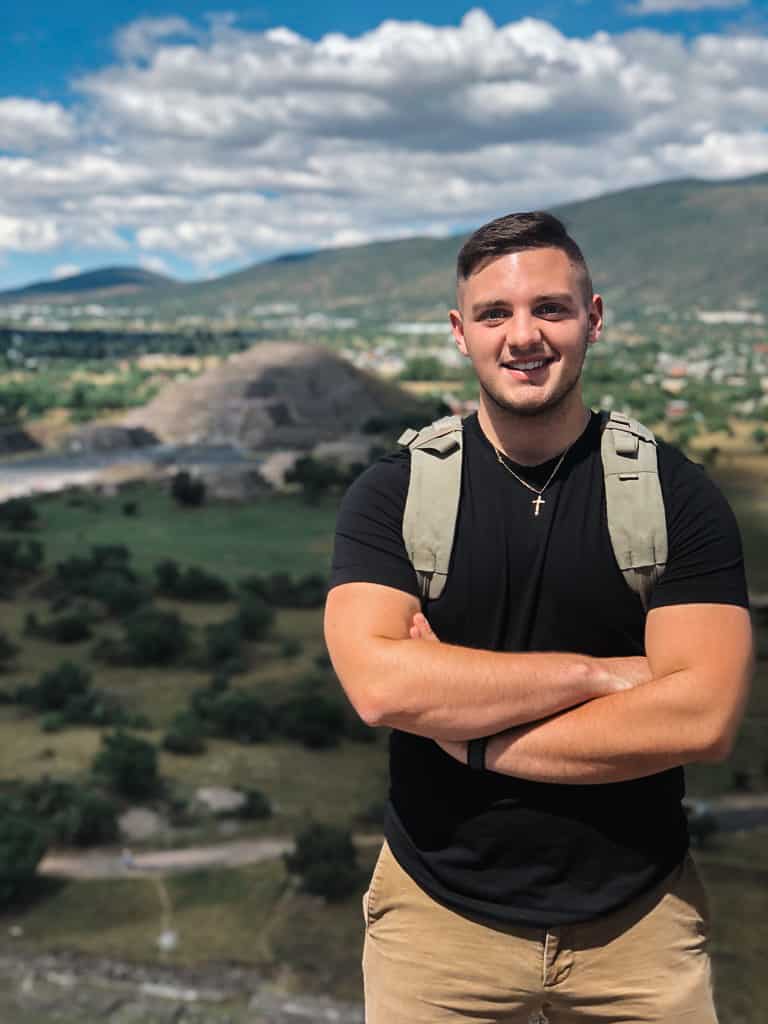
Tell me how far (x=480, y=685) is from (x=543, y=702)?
0.23m

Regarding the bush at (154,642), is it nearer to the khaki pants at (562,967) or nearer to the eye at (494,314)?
the khaki pants at (562,967)

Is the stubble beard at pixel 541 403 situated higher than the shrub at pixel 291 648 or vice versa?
the stubble beard at pixel 541 403

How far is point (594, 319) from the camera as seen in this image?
4.33 m

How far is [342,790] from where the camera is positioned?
2488 cm

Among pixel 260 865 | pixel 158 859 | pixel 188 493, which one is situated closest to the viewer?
pixel 260 865

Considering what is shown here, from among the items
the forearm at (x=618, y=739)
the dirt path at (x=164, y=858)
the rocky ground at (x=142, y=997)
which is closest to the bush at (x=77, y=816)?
the dirt path at (x=164, y=858)

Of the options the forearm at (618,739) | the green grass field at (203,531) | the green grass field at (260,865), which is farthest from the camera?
the green grass field at (203,531)

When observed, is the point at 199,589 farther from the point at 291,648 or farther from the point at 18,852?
the point at 18,852

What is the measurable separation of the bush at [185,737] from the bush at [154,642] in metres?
6.76

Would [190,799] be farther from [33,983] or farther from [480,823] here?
[480,823]

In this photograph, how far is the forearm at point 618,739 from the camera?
3.93 m

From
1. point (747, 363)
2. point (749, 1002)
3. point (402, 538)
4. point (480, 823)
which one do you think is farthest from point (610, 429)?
point (747, 363)

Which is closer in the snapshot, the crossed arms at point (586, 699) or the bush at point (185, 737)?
the crossed arms at point (586, 699)

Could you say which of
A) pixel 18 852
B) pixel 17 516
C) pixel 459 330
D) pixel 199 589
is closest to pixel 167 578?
pixel 199 589
